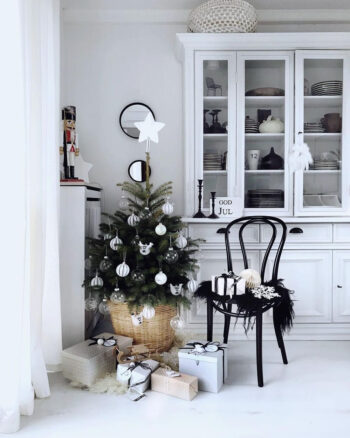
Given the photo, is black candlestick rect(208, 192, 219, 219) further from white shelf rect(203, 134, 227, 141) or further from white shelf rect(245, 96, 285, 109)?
white shelf rect(245, 96, 285, 109)

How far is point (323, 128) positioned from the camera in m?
3.01

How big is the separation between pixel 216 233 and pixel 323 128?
111 centimetres

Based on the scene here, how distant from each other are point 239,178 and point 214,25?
1.10m

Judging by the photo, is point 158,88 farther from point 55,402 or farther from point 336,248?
point 55,402

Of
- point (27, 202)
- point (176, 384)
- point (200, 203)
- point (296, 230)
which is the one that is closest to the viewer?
point (27, 202)

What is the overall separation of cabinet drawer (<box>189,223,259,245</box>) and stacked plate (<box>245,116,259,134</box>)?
0.71 metres

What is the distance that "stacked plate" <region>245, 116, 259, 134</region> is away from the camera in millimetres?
3018

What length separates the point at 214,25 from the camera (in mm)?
2922

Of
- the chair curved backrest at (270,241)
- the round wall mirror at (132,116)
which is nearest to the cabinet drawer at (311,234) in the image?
the chair curved backrest at (270,241)

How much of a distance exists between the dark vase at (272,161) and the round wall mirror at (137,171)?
37.2 inches

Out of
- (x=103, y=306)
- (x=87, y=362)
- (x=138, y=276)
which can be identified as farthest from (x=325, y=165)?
(x=87, y=362)

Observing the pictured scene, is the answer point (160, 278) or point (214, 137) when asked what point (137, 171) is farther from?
point (160, 278)

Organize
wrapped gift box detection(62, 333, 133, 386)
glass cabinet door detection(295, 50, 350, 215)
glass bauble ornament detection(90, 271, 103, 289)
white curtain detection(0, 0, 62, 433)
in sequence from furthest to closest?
glass cabinet door detection(295, 50, 350, 215)
glass bauble ornament detection(90, 271, 103, 289)
wrapped gift box detection(62, 333, 133, 386)
white curtain detection(0, 0, 62, 433)

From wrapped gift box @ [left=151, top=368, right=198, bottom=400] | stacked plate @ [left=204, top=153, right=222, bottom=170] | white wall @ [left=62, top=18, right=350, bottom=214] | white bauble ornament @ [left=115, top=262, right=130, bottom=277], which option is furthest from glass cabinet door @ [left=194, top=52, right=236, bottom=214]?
wrapped gift box @ [left=151, top=368, right=198, bottom=400]
